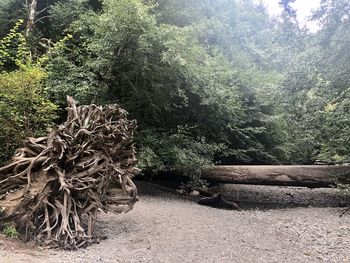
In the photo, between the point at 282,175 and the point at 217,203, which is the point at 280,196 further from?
the point at 217,203

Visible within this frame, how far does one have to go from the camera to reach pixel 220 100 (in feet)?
38.4

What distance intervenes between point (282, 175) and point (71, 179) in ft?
26.1

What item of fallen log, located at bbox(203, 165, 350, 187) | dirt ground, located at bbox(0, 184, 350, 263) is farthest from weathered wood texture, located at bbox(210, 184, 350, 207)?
dirt ground, located at bbox(0, 184, 350, 263)

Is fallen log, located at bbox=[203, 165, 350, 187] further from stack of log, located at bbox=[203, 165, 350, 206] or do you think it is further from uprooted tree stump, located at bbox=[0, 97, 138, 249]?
uprooted tree stump, located at bbox=[0, 97, 138, 249]

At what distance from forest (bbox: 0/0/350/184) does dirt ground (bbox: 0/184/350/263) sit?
2.24 m

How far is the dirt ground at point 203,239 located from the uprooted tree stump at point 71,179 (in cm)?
44

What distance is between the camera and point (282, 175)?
11.6 meters

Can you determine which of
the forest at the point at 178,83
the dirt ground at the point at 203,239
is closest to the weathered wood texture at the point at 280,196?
the forest at the point at 178,83

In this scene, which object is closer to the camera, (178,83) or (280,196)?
(178,83)

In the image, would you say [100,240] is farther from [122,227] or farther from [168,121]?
[168,121]

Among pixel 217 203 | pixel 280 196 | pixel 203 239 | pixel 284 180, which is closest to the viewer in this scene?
pixel 203 239

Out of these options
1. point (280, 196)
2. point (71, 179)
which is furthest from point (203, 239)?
point (280, 196)

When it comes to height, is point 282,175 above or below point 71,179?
above

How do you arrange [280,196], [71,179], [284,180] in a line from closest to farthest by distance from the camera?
[71,179] → [284,180] → [280,196]
